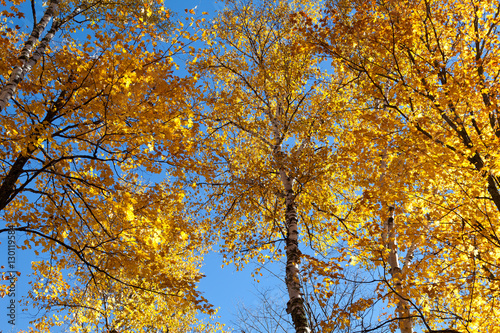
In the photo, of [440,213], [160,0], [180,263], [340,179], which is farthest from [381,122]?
[180,263]

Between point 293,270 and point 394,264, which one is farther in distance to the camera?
point 394,264

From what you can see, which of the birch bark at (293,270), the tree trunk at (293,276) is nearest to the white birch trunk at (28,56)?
the birch bark at (293,270)

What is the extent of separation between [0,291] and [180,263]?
6.46 metres

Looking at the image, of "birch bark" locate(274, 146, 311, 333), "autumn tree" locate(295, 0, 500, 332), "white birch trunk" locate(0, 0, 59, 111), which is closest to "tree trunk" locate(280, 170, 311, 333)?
"birch bark" locate(274, 146, 311, 333)

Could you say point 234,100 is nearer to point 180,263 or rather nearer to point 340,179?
point 340,179

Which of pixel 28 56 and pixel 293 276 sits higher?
pixel 28 56

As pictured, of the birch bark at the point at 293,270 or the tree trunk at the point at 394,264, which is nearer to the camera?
the birch bark at the point at 293,270

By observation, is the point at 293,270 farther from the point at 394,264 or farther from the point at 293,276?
the point at 394,264

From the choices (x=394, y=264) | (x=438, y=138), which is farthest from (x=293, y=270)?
(x=438, y=138)

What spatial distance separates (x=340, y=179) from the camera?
8.55 m

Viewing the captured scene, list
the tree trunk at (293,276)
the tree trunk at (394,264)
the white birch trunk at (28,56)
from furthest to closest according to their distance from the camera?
the tree trunk at (394,264)
the tree trunk at (293,276)
the white birch trunk at (28,56)

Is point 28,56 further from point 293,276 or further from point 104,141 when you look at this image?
point 293,276

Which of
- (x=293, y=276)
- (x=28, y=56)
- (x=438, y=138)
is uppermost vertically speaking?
(x=28, y=56)

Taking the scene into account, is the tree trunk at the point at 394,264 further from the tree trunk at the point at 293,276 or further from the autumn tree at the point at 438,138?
the tree trunk at the point at 293,276
